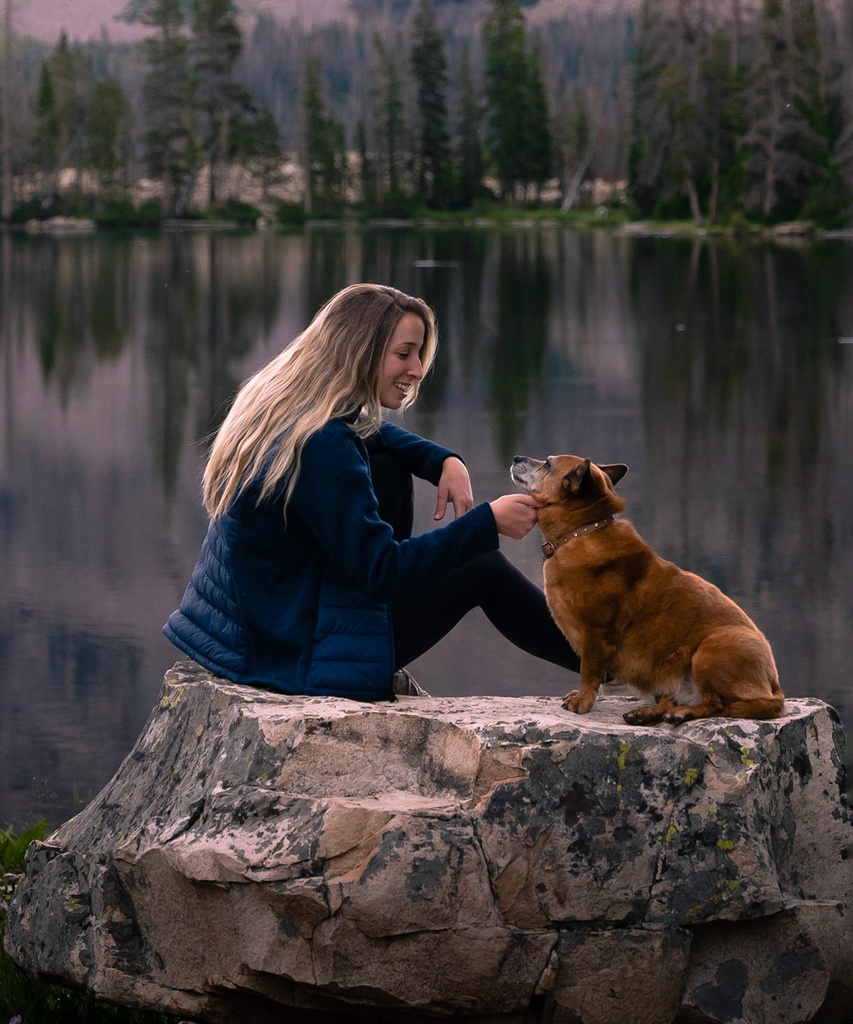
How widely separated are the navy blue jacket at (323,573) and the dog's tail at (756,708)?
709 mm

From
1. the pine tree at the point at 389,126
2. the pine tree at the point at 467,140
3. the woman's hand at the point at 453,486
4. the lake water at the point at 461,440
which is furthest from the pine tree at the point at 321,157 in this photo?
the woman's hand at the point at 453,486

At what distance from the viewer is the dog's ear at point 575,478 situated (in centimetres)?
370

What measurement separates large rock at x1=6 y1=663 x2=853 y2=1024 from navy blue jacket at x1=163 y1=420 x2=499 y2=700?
219 millimetres

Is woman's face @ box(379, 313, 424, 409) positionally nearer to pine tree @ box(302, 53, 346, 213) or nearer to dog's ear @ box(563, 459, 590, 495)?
dog's ear @ box(563, 459, 590, 495)

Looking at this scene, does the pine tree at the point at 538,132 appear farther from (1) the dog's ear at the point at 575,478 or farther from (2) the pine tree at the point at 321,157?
(1) the dog's ear at the point at 575,478

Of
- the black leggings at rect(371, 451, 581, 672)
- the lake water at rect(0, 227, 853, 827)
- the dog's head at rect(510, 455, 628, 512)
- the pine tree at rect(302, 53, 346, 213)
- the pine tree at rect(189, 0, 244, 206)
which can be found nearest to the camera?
the dog's head at rect(510, 455, 628, 512)

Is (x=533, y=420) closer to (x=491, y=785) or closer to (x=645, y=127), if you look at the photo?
(x=491, y=785)

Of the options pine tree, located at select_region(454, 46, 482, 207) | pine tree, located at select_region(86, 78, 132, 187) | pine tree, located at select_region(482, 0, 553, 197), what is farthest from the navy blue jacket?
pine tree, located at select_region(482, 0, 553, 197)

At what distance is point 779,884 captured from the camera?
3.22 metres

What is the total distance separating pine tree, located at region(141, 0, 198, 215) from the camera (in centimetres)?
10194

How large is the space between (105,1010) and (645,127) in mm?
83173

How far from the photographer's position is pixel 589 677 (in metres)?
3.68

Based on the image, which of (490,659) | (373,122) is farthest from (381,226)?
(490,659)

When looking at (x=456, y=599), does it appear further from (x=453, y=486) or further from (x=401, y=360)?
(x=401, y=360)
